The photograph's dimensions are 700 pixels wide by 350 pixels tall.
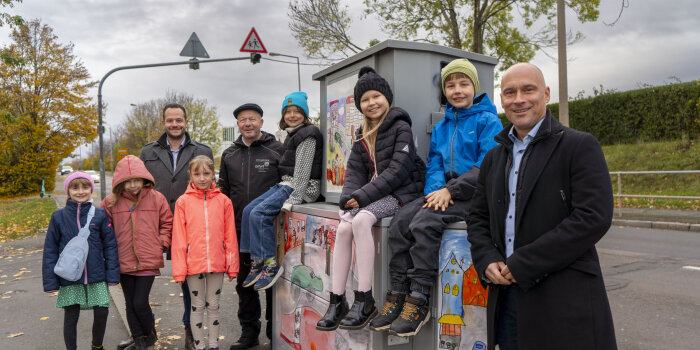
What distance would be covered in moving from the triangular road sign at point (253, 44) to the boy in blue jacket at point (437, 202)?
9.90m

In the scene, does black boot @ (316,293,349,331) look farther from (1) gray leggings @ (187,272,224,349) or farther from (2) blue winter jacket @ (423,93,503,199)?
(1) gray leggings @ (187,272,224,349)

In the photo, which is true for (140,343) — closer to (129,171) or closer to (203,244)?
(203,244)

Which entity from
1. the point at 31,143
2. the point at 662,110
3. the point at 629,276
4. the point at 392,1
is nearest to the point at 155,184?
the point at 629,276

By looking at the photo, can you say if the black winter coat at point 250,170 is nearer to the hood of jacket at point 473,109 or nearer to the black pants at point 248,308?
the black pants at point 248,308

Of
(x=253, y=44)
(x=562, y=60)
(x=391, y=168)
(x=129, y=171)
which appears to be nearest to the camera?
(x=391, y=168)

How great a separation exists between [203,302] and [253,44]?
9.36 metres

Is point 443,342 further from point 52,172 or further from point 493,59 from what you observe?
point 52,172

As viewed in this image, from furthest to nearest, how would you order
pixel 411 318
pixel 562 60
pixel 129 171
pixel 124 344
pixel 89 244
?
pixel 562 60 → pixel 124 344 → pixel 129 171 → pixel 89 244 → pixel 411 318

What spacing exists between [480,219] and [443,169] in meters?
0.66

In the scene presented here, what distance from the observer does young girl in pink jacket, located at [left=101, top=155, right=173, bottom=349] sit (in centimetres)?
396

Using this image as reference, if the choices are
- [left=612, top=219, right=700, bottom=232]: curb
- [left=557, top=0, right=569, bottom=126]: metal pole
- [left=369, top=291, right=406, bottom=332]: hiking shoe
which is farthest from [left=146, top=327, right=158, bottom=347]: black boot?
[left=612, top=219, right=700, bottom=232]: curb

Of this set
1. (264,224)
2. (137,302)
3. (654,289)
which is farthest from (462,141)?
(654,289)

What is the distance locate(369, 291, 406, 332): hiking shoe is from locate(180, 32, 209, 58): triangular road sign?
37.1ft

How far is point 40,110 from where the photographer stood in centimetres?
2423
